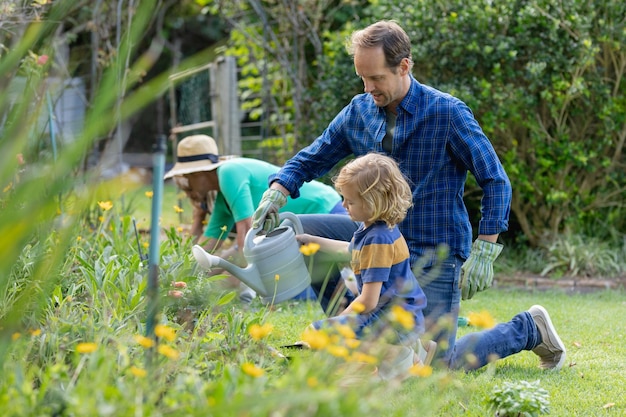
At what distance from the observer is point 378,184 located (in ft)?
10.3

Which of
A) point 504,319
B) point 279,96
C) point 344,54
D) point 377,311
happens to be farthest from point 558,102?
point 377,311

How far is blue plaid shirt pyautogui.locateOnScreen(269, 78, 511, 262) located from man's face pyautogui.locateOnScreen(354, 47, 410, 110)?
2.9 inches

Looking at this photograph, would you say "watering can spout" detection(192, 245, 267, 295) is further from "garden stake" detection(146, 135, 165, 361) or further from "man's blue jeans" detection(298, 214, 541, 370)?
"garden stake" detection(146, 135, 165, 361)

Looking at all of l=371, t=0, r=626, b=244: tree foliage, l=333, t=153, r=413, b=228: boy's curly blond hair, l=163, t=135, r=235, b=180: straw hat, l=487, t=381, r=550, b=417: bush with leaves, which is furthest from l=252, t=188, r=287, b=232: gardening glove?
l=371, t=0, r=626, b=244: tree foliage

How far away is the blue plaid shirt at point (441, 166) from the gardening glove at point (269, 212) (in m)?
0.49

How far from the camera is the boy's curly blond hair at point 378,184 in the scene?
313cm

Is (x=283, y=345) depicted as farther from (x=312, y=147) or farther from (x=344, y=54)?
(x=344, y=54)

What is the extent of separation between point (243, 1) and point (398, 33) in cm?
→ 541

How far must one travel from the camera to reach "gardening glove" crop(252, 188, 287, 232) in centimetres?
371

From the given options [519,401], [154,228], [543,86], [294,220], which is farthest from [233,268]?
[543,86]

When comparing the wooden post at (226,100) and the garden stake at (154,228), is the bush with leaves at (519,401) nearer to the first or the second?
the garden stake at (154,228)

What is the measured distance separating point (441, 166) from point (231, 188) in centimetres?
171

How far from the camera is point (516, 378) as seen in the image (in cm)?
353

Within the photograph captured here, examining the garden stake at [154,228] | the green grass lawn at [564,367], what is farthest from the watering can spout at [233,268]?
the garden stake at [154,228]
